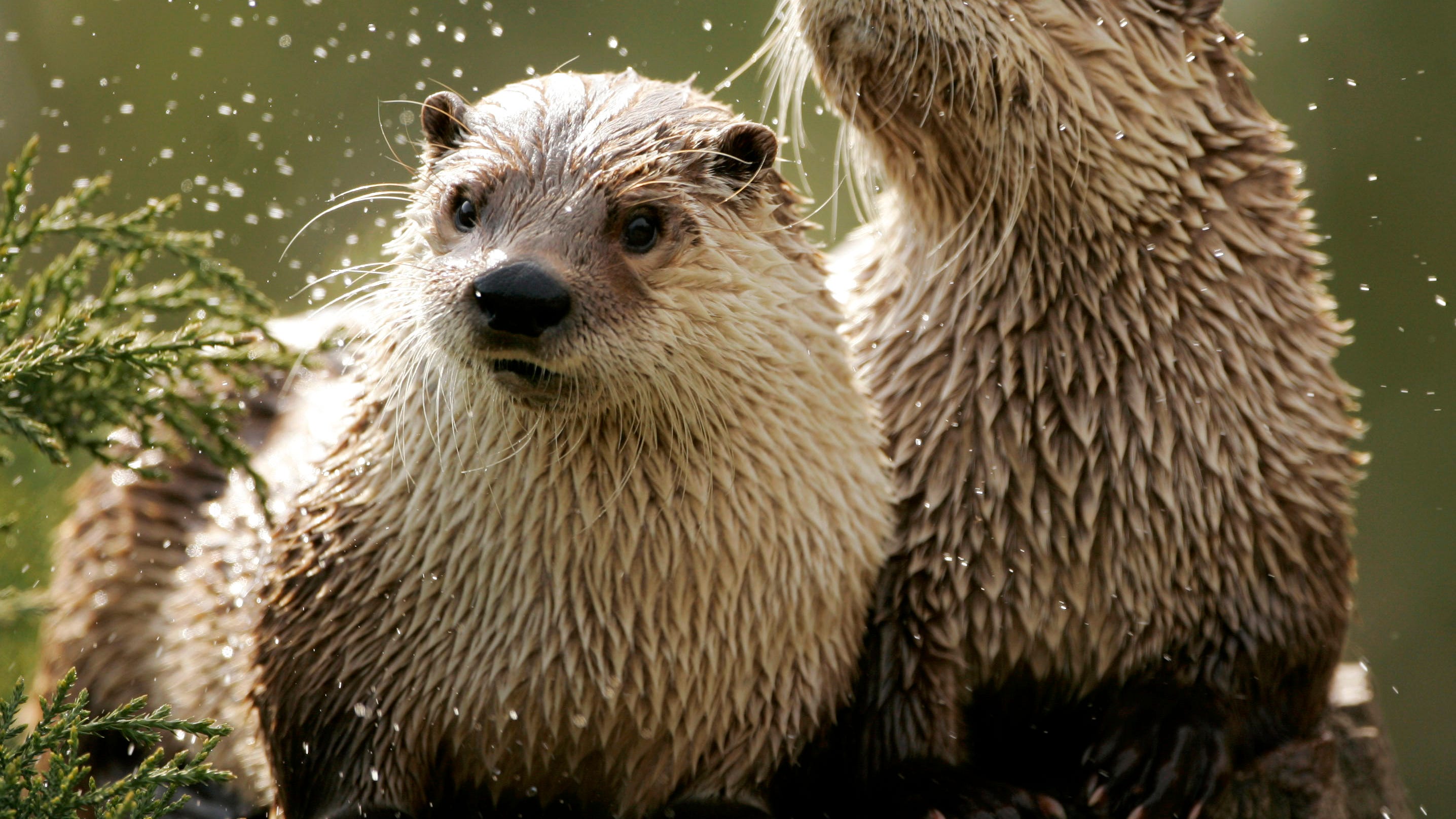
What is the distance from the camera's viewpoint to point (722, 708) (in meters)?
2.02

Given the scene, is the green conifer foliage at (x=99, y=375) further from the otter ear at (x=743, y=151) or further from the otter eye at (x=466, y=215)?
the otter ear at (x=743, y=151)

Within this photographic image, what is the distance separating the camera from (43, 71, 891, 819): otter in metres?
1.87

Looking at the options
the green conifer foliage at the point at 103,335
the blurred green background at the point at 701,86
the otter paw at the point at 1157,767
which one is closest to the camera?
the green conifer foliage at the point at 103,335

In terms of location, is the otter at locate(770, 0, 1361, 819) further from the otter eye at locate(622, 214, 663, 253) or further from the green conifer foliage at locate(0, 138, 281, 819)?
the green conifer foliage at locate(0, 138, 281, 819)

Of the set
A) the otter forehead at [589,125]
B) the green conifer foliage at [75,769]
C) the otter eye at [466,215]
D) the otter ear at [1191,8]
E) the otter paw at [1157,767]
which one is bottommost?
the green conifer foliage at [75,769]

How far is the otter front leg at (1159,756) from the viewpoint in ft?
7.07

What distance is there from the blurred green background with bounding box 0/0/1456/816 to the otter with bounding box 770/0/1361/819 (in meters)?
4.35

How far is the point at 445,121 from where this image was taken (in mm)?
2033

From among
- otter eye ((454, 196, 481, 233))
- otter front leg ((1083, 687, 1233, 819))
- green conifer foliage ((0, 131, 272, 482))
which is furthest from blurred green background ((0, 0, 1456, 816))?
otter eye ((454, 196, 481, 233))

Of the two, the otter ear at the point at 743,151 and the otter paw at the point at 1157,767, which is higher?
the otter ear at the point at 743,151

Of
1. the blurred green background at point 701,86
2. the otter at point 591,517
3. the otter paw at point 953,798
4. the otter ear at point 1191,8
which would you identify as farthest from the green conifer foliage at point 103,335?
the blurred green background at point 701,86

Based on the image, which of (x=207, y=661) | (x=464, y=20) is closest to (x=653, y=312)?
(x=207, y=661)

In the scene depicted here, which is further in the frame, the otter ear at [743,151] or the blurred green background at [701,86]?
the blurred green background at [701,86]

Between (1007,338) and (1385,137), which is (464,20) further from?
(1007,338)
